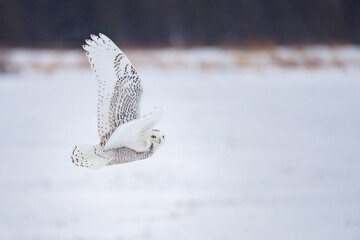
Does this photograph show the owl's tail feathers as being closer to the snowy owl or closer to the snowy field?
the snowy owl

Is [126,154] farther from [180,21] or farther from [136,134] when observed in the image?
[180,21]

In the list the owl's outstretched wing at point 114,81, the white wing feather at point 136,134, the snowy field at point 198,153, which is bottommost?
the white wing feather at point 136,134

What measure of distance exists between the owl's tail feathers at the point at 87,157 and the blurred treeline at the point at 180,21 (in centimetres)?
1242

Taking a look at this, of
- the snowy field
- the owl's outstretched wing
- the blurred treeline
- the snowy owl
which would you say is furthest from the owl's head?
the blurred treeline

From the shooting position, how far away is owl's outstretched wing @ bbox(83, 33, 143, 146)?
5.55 ft

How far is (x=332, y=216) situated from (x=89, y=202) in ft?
9.60

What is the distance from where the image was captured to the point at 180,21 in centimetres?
1748

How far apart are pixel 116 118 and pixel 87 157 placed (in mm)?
147

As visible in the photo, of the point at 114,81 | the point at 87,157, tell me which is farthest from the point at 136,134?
the point at 114,81

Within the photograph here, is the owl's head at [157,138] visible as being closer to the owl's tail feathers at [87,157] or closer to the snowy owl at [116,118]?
the snowy owl at [116,118]

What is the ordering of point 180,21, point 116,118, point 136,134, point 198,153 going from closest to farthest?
point 136,134
point 116,118
point 198,153
point 180,21

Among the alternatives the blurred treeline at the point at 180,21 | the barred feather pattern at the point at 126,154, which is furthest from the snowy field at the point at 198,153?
the barred feather pattern at the point at 126,154

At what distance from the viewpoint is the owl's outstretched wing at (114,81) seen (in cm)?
169

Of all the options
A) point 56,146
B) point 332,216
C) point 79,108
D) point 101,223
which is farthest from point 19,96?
point 332,216
